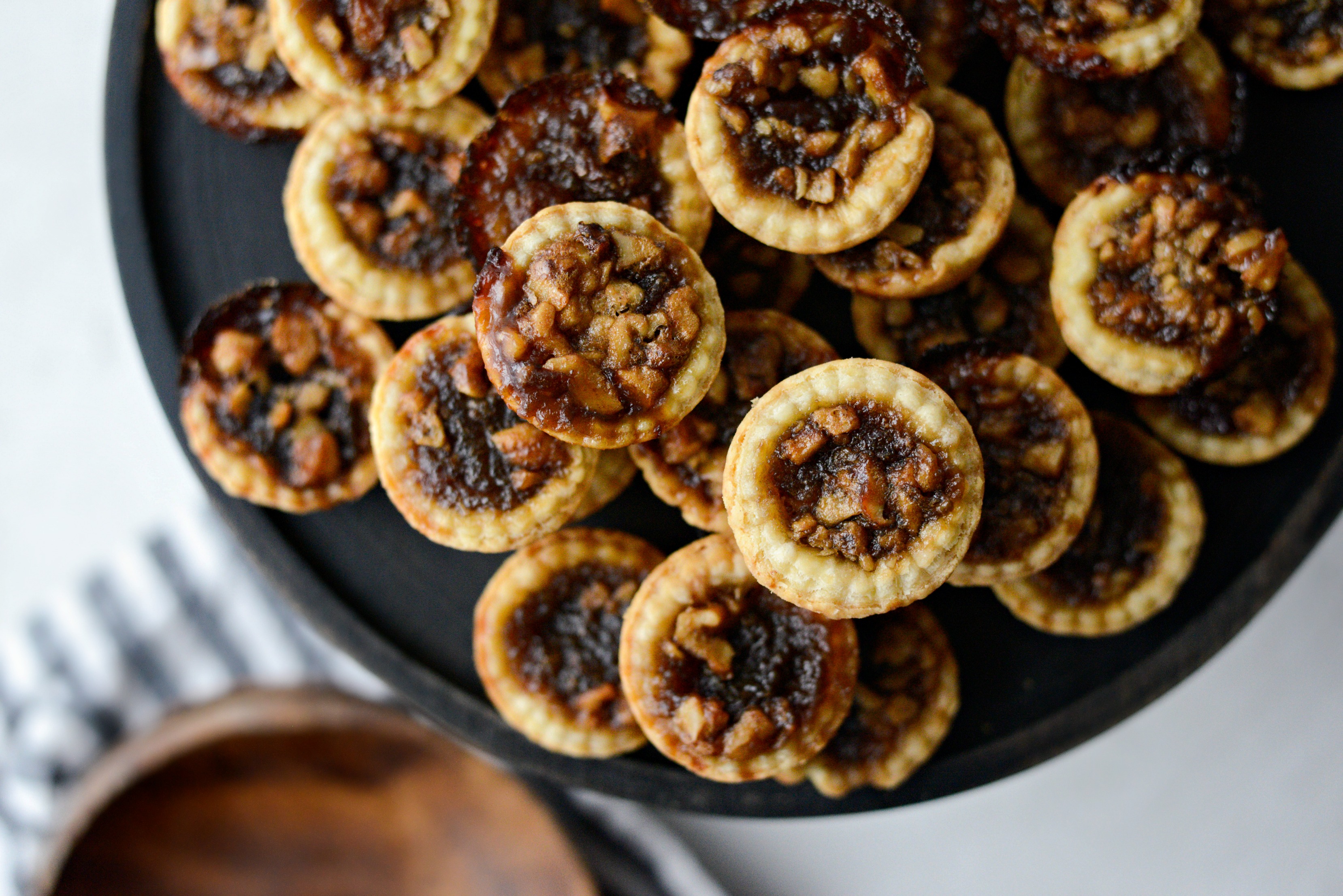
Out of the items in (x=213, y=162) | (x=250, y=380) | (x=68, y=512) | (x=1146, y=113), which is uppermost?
(x=213, y=162)

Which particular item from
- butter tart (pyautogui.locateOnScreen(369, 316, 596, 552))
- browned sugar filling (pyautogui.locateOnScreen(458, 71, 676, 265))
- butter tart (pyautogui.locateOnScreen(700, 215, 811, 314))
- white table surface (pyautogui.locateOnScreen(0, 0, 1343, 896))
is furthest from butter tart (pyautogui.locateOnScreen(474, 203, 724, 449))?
white table surface (pyautogui.locateOnScreen(0, 0, 1343, 896))

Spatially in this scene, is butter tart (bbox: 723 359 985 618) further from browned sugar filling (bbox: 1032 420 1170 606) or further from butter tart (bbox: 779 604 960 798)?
browned sugar filling (bbox: 1032 420 1170 606)

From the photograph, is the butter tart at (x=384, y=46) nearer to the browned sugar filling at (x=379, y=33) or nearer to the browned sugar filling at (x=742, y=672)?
the browned sugar filling at (x=379, y=33)

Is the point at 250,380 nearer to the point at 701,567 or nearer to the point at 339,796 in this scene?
the point at 701,567

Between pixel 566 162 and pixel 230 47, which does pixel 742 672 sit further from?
pixel 230 47

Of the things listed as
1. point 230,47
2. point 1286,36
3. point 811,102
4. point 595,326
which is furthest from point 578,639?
point 1286,36

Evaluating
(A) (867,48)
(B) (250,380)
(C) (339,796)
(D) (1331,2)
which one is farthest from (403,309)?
(D) (1331,2)

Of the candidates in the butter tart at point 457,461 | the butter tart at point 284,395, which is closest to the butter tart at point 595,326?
the butter tart at point 457,461
